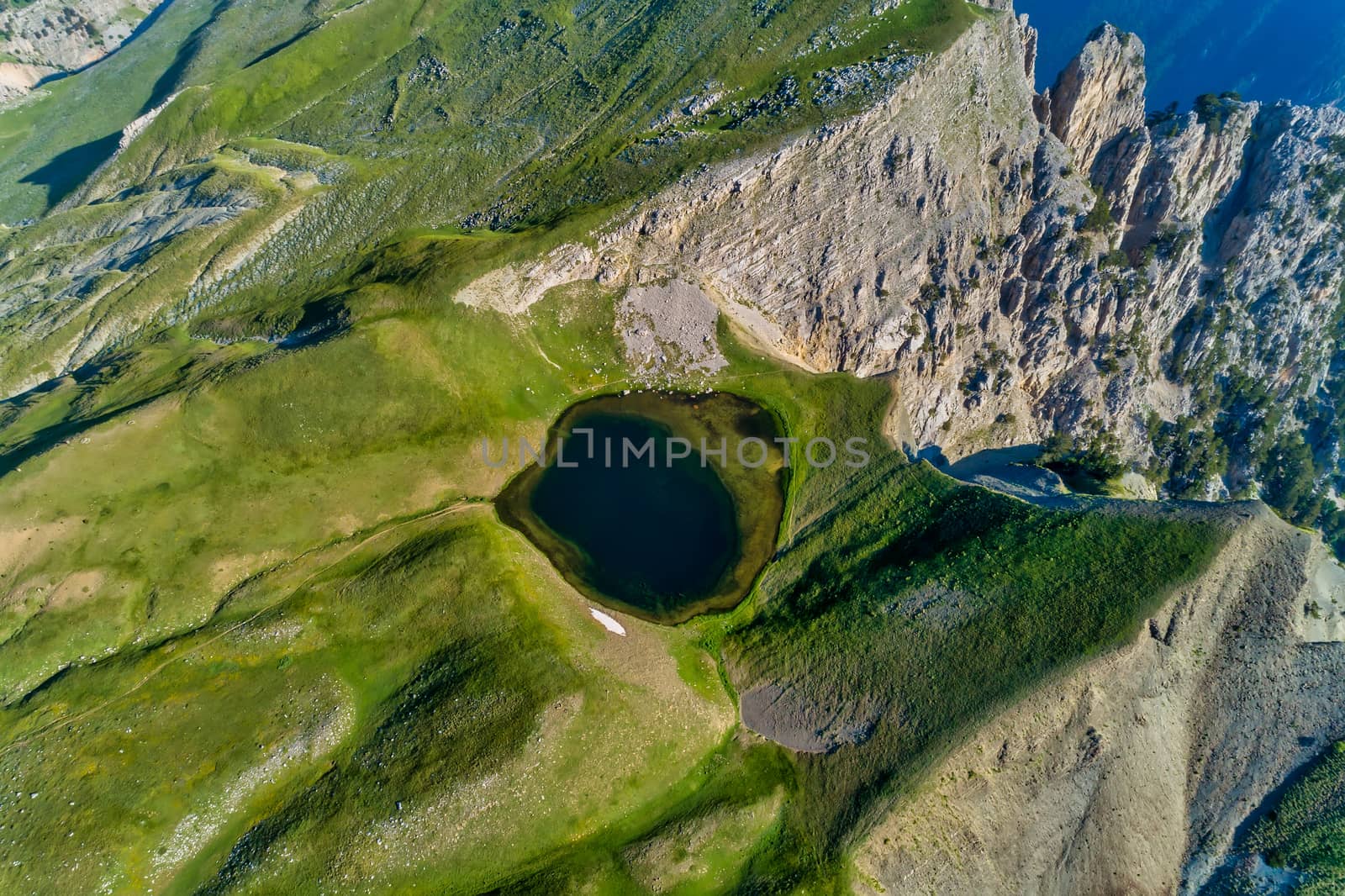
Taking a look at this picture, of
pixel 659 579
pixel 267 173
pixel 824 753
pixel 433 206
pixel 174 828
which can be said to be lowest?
pixel 824 753

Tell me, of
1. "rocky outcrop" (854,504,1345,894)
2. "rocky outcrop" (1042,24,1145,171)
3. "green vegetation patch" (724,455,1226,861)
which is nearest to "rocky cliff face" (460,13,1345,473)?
"rocky outcrop" (1042,24,1145,171)

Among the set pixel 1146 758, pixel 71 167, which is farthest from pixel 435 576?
pixel 71 167

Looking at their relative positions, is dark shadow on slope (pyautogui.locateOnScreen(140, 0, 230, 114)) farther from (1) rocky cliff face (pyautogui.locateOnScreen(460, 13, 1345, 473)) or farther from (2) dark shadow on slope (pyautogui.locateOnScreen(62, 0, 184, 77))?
(1) rocky cliff face (pyautogui.locateOnScreen(460, 13, 1345, 473))

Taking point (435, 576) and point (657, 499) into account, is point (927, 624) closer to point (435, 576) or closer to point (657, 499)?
point (657, 499)

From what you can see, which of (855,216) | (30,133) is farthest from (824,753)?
(30,133)

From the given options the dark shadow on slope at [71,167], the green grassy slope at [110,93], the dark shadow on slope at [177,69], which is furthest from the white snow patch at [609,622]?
the dark shadow on slope at [177,69]

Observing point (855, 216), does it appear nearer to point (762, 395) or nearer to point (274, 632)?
point (762, 395)

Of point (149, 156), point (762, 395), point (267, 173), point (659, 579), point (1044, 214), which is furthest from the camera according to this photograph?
point (149, 156)
